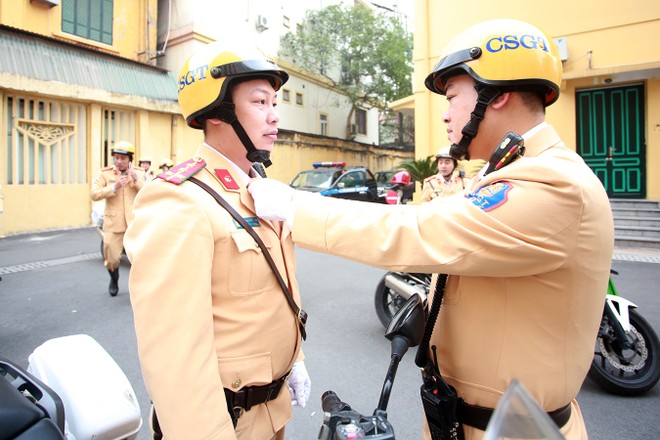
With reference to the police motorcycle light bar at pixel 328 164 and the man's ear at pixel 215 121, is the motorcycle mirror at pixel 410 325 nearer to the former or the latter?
the man's ear at pixel 215 121

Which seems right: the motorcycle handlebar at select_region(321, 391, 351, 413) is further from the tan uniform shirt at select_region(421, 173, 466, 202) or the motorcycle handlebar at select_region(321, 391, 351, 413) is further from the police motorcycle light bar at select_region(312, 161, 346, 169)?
the police motorcycle light bar at select_region(312, 161, 346, 169)

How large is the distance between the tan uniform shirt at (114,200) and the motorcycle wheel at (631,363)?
5653 mm

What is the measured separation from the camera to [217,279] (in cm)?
130

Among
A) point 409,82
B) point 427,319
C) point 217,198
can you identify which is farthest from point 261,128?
point 409,82

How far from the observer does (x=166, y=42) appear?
15.4m

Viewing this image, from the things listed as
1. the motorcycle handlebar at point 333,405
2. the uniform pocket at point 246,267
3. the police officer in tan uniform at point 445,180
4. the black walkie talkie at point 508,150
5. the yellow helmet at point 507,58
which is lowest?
the motorcycle handlebar at point 333,405

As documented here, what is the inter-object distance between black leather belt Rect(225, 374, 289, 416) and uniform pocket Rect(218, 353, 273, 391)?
0.07ft

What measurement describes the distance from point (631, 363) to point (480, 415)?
2585 millimetres

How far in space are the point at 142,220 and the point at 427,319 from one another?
98 centimetres

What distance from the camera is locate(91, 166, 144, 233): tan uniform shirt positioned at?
591 cm

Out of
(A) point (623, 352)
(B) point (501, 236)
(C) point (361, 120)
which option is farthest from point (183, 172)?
(C) point (361, 120)

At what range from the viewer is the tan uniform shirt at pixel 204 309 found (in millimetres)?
1129

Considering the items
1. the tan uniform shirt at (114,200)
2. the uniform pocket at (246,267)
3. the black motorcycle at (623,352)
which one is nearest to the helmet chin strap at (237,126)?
the uniform pocket at (246,267)

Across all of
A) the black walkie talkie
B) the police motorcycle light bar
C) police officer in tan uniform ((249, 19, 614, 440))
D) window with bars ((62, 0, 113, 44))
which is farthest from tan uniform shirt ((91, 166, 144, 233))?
window with bars ((62, 0, 113, 44))
